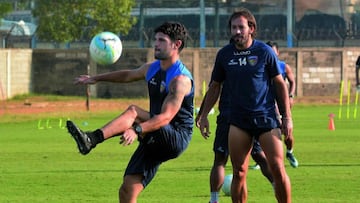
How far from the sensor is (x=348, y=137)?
2870 cm

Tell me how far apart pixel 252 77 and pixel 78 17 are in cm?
4517

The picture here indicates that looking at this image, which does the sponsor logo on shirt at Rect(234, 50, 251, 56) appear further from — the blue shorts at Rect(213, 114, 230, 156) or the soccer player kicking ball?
the blue shorts at Rect(213, 114, 230, 156)

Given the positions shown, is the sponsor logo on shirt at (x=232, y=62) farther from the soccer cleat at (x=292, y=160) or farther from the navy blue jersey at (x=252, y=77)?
the soccer cleat at (x=292, y=160)

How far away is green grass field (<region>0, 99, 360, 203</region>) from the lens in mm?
15820

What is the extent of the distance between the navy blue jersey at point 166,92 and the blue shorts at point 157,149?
0.12 metres

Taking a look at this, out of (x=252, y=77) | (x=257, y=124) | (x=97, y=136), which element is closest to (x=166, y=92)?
(x=97, y=136)

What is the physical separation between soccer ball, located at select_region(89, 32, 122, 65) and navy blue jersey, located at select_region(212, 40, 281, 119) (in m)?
12.4

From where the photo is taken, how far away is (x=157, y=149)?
10930mm

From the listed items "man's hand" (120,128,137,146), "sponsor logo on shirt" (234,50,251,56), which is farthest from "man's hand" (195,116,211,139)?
"man's hand" (120,128,137,146)

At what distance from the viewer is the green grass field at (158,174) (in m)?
15.8

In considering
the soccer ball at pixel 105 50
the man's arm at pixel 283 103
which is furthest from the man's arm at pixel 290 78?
the soccer ball at pixel 105 50

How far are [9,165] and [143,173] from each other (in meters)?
10.4

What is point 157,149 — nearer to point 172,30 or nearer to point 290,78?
point 172,30

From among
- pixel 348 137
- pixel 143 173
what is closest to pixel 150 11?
pixel 348 137
